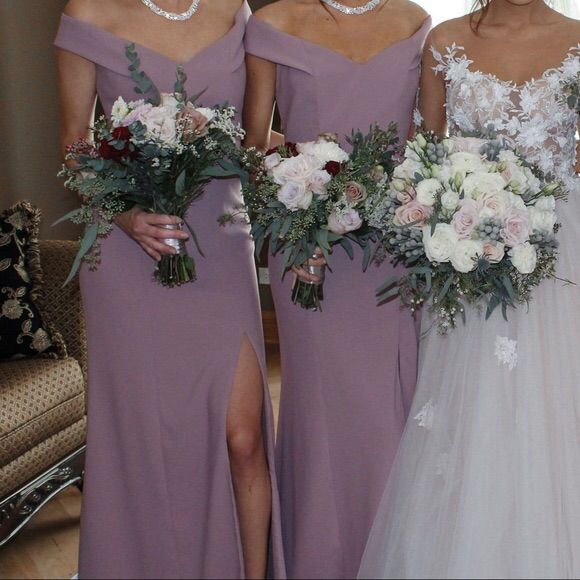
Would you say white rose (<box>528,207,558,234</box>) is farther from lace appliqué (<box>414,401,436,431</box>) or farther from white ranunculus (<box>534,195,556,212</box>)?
lace appliqué (<box>414,401,436,431</box>)

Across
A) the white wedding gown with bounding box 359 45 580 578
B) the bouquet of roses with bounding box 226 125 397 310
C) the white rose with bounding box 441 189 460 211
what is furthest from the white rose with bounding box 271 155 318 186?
the white wedding gown with bounding box 359 45 580 578

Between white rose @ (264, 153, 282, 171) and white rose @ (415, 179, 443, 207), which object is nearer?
white rose @ (415, 179, 443, 207)

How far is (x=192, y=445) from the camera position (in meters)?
2.85

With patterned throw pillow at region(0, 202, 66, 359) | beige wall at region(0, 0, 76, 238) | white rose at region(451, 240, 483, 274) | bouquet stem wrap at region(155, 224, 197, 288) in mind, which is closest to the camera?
white rose at region(451, 240, 483, 274)

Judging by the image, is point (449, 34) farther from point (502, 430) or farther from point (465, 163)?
point (502, 430)

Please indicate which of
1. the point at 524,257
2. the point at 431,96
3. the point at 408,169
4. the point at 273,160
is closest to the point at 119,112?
the point at 273,160

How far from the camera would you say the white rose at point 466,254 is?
7.69 ft

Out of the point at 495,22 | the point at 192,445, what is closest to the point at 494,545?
the point at 192,445

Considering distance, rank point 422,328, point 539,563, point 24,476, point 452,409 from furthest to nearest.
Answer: point 24,476
point 422,328
point 452,409
point 539,563

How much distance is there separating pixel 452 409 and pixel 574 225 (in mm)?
652

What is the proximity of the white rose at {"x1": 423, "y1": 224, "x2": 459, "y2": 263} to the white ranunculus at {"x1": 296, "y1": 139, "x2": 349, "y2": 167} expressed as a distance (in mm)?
356

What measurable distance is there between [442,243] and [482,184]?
181mm

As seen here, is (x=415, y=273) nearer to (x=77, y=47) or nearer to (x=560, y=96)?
(x=560, y=96)

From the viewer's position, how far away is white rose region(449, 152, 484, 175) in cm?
242
